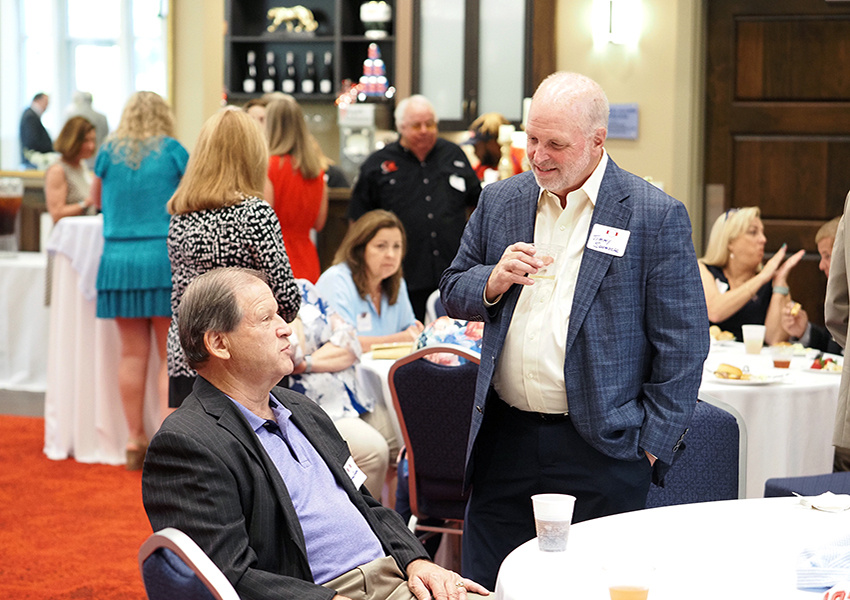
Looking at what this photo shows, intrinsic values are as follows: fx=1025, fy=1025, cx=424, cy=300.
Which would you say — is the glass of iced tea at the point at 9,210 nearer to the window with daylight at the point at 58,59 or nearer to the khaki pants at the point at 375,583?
the window with daylight at the point at 58,59

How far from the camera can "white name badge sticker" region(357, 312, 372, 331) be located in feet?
13.8

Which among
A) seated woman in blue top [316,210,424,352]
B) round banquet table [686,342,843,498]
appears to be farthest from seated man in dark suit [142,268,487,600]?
seated woman in blue top [316,210,424,352]

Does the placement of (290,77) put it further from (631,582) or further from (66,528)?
(631,582)

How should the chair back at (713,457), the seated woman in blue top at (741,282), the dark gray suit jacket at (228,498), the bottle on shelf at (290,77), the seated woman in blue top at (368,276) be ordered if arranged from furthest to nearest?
the bottle on shelf at (290,77)
the seated woman in blue top at (741,282)
the seated woman in blue top at (368,276)
the chair back at (713,457)
the dark gray suit jacket at (228,498)

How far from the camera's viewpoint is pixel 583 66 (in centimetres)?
670

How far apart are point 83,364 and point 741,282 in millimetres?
3341

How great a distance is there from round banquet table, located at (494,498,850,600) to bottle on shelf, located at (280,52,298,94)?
303 inches

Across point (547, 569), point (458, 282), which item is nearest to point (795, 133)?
point (458, 282)

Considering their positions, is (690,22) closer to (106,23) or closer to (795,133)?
(795,133)

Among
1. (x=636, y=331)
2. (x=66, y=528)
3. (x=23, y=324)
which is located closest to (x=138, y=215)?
(x=66, y=528)

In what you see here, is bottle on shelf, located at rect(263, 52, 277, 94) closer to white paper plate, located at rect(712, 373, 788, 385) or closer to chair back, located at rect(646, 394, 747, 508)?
white paper plate, located at rect(712, 373, 788, 385)

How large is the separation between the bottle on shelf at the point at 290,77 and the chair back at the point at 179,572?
797 cm

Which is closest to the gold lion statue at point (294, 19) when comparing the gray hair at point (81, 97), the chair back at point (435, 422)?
the gray hair at point (81, 97)

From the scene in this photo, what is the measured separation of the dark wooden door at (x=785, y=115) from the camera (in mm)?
6289
